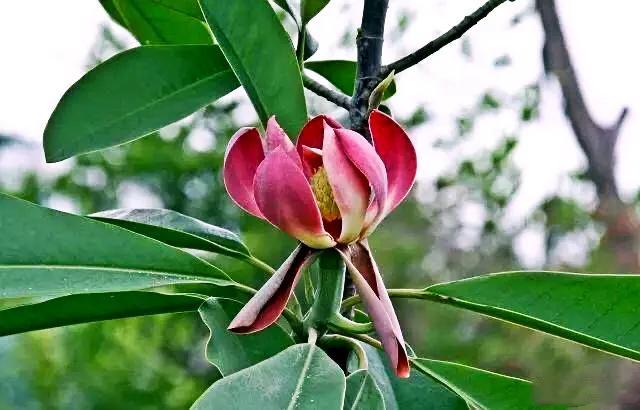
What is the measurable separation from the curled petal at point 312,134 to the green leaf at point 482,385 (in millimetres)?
167

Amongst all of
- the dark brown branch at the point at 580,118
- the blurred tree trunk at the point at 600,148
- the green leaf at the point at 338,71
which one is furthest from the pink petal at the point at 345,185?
the dark brown branch at the point at 580,118

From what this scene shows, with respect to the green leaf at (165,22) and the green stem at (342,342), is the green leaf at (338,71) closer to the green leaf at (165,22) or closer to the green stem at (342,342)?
the green leaf at (165,22)

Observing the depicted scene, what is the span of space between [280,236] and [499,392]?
3368 millimetres

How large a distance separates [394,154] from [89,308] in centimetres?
22

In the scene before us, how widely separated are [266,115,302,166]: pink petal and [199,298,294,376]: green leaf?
97 millimetres

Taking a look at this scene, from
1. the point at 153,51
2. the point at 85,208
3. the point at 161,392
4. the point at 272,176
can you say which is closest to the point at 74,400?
the point at 161,392

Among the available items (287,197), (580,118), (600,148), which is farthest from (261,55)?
(580,118)

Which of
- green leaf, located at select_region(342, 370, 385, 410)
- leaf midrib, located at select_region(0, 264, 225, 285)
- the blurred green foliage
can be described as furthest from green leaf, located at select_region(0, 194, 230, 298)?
the blurred green foliage

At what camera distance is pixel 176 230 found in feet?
2.02

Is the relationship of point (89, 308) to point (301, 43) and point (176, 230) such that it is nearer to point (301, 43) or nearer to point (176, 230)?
point (176, 230)

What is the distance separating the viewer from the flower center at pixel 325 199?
0.52m

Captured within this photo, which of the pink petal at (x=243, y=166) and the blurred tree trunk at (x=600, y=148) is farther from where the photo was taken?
the blurred tree trunk at (x=600, y=148)

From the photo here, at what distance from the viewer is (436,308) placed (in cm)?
406

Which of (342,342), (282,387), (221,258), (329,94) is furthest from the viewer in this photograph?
(221,258)
